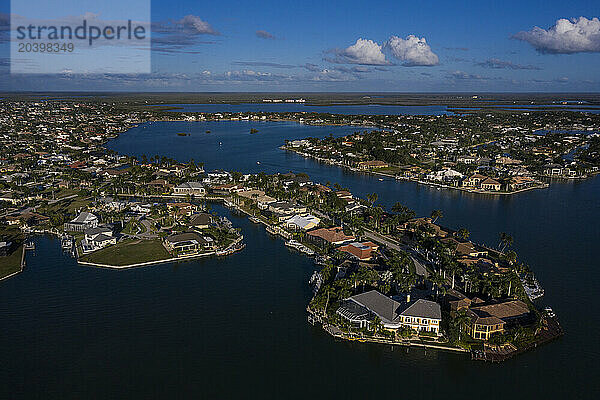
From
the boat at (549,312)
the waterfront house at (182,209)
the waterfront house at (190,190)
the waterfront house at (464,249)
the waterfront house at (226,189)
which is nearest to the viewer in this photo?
the boat at (549,312)

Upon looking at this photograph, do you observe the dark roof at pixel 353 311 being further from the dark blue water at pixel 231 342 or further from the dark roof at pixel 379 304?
the dark blue water at pixel 231 342

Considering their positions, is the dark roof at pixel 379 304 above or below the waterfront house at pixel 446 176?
below

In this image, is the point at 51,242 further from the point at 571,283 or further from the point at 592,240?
the point at 592,240

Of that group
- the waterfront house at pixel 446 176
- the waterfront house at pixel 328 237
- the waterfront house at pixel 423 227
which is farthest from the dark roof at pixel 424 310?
the waterfront house at pixel 446 176

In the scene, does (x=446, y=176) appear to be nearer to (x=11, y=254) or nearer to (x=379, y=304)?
(x=379, y=304)

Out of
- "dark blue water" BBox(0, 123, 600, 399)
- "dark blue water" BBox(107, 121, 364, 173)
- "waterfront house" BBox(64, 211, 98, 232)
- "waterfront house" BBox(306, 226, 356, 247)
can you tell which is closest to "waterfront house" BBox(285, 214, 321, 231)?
"waterfront house" BBox(306, 226, 356, 247)

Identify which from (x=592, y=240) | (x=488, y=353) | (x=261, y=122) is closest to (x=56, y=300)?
(x=488, y=353)
